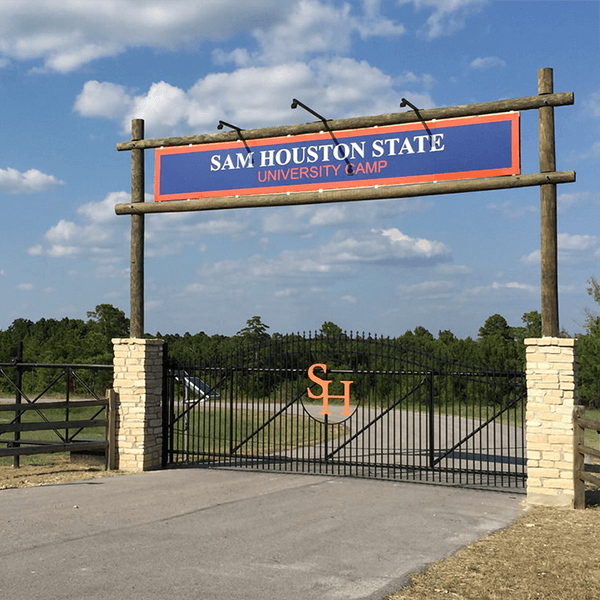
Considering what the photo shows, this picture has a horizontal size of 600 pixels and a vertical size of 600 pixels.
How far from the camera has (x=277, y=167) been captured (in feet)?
44.3

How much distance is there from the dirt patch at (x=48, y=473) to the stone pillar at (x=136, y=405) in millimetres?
486

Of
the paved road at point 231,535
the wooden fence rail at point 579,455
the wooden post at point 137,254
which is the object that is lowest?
the paved road at point 231,535

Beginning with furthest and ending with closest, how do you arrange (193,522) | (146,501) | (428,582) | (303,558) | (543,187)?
1. (543,187)
2. (146,501)
3. (193,522)
4. (303,558)
5. (428,582)

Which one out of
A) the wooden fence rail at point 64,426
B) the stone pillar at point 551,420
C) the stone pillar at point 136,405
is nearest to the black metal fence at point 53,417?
the wooden fence rail at point 64,426

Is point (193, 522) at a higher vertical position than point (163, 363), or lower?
lower

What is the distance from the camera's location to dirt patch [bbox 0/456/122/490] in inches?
490

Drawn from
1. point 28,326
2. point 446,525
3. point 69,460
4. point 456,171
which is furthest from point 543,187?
point 28,326

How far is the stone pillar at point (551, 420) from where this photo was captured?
10.6m

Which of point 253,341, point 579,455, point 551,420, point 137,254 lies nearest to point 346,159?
A: point 137,254

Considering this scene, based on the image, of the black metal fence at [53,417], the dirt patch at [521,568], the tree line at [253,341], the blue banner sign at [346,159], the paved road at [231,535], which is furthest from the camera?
the tree line at [253,341]

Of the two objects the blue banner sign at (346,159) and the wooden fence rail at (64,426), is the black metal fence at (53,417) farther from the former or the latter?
the blue banner sign at (346,159)

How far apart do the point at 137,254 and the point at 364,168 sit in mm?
4719

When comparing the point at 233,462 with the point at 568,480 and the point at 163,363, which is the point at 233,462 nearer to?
the point at 163,363

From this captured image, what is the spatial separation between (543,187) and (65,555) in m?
8.81
